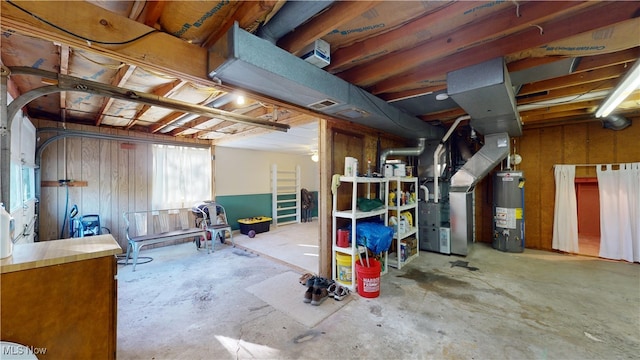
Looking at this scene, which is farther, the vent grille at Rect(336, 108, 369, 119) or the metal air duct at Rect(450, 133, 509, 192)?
the metal air duct at Rect(450, 133, 509, 192)

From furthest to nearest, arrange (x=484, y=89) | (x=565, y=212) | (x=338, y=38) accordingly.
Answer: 1. (x=565, y=212)
2. (x=484, y=89)
3. (x=338, y=38)

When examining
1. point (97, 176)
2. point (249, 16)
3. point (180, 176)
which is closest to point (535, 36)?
point (249, 16)

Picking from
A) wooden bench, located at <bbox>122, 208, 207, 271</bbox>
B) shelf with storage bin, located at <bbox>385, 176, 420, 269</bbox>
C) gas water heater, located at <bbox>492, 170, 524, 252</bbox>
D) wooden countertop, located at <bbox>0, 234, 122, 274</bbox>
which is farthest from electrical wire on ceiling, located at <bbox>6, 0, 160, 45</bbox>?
gas water heater, located at <bbox>492, 170, 524, 252</bbox>

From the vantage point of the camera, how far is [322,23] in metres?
1.58

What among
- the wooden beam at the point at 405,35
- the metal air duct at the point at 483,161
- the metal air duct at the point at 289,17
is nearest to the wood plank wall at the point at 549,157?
the metal air duct at the point at 483,161

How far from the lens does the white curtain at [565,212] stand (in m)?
4.32

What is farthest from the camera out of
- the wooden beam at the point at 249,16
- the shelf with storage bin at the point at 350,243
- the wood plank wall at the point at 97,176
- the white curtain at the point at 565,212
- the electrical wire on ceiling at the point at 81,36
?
the white curtain at the point at 565,212

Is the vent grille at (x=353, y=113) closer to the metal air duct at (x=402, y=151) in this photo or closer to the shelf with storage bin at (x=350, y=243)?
the shelf with storage bin at (x=350, y=243)

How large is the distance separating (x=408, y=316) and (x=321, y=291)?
91 centimetres

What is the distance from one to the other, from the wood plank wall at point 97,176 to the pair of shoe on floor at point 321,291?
12.8 feet

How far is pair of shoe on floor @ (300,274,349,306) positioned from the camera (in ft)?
8.54

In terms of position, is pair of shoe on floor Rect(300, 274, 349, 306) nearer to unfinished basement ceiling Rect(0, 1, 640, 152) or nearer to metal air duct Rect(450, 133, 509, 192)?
unfinished basement ceiling Rect(0, 1, 640, 152)

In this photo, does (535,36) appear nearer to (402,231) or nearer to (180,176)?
(402,231)

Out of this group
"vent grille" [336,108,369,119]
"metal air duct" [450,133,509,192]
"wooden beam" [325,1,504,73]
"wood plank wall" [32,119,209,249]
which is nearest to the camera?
"wooden beam" [325,1,504,73]
